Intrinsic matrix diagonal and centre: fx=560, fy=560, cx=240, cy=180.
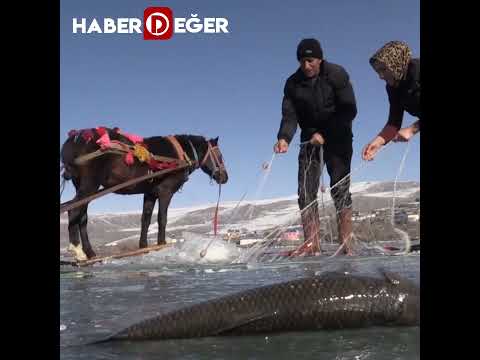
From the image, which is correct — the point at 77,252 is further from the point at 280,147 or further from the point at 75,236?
the point at 280,147

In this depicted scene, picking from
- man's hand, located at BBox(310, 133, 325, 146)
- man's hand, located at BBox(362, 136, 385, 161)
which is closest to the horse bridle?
man's hand, located at BBox(310, 133, 325, 146)

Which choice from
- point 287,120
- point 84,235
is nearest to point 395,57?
point 287,120

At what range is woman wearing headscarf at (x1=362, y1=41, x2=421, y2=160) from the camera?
4.37m

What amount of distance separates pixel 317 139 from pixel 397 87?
71.9 inches

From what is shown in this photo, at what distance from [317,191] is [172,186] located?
270 centimetres

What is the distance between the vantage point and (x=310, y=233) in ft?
19.7

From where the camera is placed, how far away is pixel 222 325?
8.20 ft
